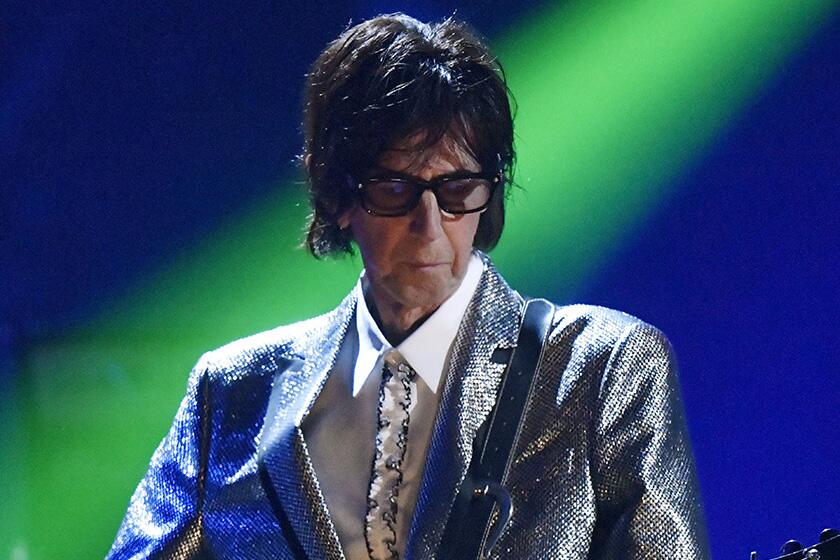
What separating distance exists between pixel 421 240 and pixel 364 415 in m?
0.25

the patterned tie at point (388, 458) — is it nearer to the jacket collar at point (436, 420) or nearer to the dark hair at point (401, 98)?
the jacket collar at point (436, 420)

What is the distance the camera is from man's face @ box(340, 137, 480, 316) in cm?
174

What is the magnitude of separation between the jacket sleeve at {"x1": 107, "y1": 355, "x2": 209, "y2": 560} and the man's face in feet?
1.11

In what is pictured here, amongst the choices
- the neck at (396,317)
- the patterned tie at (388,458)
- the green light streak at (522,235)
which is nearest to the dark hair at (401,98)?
the neck at (396,317)

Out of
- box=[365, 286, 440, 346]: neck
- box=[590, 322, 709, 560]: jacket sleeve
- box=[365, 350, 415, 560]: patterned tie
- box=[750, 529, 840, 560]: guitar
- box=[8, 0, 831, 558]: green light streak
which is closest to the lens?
box=[590, 322, 709, 560]: jacket sleeve

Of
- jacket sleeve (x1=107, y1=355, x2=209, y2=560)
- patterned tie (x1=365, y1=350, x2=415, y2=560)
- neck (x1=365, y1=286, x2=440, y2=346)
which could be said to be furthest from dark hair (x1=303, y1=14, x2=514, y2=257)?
jacket sleeve (x1=107, y1=355, x2=209, y2=560)

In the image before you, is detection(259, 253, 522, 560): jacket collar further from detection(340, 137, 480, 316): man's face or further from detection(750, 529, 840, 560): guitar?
detection(750, 529, 840, 560): guitar

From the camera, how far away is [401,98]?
1771mm

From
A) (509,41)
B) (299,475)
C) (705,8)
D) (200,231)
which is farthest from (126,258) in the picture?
(705,8)

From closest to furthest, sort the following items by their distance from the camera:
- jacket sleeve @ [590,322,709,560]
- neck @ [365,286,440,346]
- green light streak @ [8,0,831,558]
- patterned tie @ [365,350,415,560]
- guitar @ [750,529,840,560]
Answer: jacket sleeve @ [590,322,709,560] < patterned tie @ [365,350,415,560] < neck @ [365,286,440,346] < guitar @ [750,529,840,560] < green light streak @ [8,0,831,558]

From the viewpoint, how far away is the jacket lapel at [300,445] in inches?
68.0

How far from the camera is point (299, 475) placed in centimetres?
177

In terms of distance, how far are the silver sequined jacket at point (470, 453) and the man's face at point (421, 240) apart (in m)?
0.07

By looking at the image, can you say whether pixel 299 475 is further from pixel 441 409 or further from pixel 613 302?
pixel 613 302
